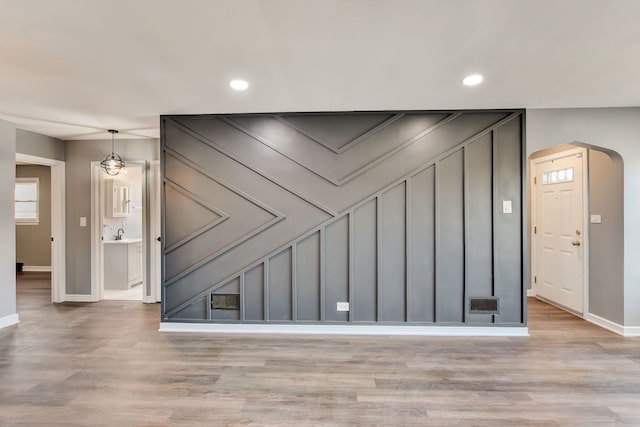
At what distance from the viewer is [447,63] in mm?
2473

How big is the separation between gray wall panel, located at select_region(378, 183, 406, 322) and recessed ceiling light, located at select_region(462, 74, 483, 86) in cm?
121

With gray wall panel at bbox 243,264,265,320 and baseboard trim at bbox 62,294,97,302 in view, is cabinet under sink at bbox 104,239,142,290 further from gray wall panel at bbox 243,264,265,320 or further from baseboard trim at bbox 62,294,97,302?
gray wall panel at bbox 243,264,265,320

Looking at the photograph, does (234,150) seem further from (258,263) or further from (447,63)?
(447,63)

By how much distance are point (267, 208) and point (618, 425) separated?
3265mm

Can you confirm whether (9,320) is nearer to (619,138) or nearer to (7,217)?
(7,217)

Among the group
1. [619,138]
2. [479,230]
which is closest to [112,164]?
[479,230]

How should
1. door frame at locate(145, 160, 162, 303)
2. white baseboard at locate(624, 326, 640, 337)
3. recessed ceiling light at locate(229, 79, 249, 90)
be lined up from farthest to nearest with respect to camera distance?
door frame at locate(145, 160, 162, 303) < white baseboard at locate(624, 326, 640, 337) < recessed ceiling light at locate(229, 79, 249, 90)

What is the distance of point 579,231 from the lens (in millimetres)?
4273

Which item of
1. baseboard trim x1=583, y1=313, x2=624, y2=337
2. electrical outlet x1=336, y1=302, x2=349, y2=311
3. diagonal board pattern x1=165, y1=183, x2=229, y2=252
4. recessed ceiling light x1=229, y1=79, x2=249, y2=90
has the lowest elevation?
baseboard trim x1=583, y1=313, x2=624, y2=337

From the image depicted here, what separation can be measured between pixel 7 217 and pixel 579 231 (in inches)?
279

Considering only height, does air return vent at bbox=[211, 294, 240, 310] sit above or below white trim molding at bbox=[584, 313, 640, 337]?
above

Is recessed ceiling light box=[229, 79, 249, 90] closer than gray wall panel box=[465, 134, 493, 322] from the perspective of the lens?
Yes

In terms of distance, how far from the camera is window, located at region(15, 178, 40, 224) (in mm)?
7711

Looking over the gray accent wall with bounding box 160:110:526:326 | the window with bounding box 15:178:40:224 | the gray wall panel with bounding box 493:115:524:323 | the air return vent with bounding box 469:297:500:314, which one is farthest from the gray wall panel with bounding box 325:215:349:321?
the window with bounding box 15:178:40:224
